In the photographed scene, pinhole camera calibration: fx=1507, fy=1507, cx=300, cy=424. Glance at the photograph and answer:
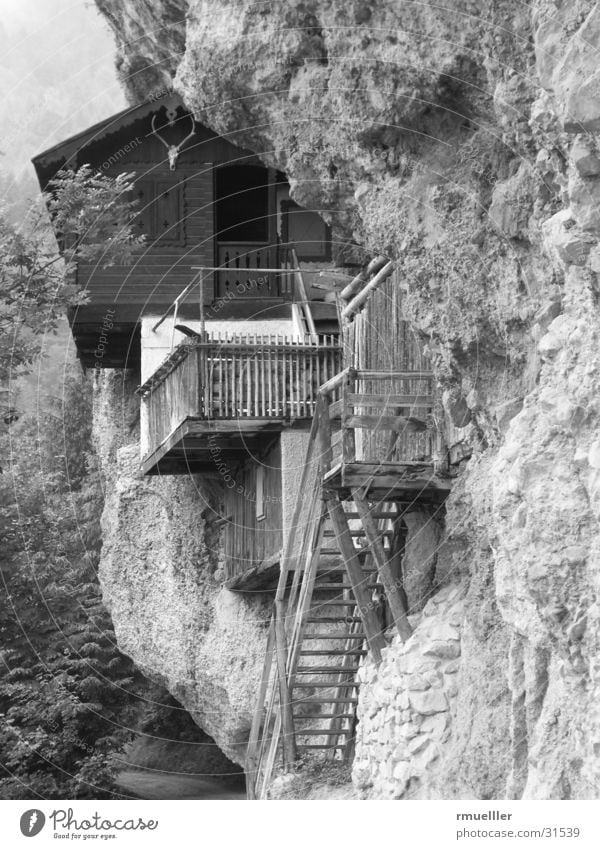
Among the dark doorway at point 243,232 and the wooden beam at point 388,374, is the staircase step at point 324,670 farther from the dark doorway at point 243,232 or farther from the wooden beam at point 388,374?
the dark doorway at point 243,232

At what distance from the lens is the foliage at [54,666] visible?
2647 cm

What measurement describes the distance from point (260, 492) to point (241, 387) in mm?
2483

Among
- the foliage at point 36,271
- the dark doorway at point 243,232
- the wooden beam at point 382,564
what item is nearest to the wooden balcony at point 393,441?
the wooden beam at point 382,564

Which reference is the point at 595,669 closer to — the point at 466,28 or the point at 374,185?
the point at 466,28

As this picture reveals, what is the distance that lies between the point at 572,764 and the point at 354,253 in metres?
11.3

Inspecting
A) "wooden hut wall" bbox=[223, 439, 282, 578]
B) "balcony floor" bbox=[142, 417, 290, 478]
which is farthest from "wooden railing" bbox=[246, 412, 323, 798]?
"balcony floor" bbox=[142, 417, 290, 478]

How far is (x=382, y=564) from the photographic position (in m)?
17.5

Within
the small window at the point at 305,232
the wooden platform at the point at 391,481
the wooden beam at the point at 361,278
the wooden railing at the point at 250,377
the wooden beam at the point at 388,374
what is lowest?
the wooden platform at the point at 391,481

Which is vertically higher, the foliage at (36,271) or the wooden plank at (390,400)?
the foliage at (36,271)

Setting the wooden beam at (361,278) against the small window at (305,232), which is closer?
the wooden beam at (361,278)

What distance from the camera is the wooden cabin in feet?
75.6

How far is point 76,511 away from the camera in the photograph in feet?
133

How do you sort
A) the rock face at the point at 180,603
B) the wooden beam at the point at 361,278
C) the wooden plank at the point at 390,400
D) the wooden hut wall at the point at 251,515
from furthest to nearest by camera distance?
1. the rock face at the point at 180,603
2. the wooden hut wall at the point at 251,515
3. the wooden beam at the point at 361,278
4. the wooden plank at the point at 390,400

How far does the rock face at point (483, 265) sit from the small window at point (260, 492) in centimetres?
501
